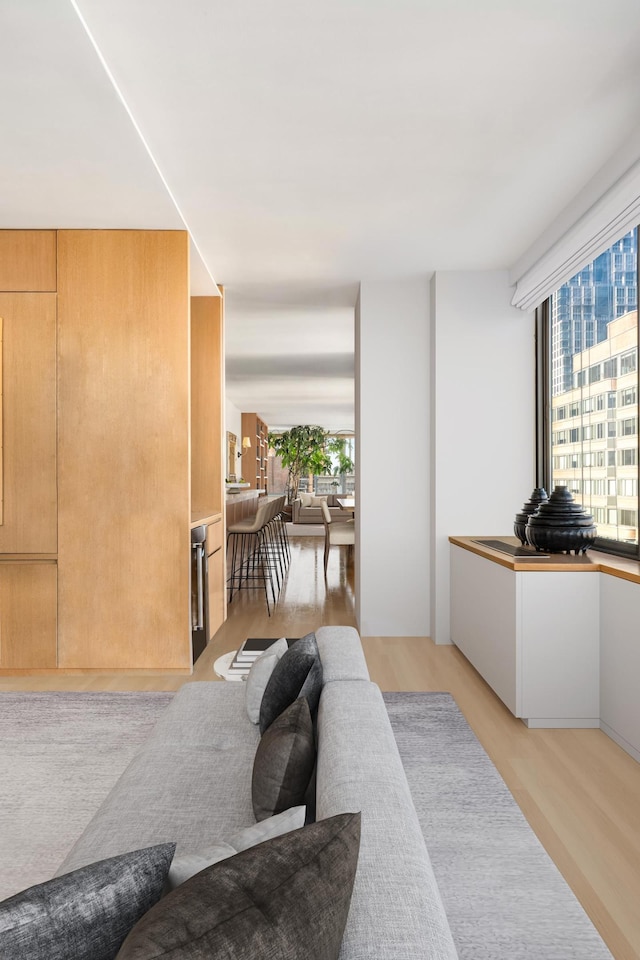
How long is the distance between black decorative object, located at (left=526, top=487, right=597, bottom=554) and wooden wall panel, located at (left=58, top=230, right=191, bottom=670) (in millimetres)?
2091

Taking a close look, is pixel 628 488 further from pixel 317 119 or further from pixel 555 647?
pixel 317 119

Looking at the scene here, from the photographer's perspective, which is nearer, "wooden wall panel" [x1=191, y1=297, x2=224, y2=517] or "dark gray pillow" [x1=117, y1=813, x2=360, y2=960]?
"dark gray pillow" [x1=117, y1=813, x2=360, y2=960]

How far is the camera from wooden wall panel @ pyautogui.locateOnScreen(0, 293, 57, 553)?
412 cm

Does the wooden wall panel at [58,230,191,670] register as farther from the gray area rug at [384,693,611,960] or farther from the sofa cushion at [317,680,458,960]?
the sofa cushion at [317,680,458,960]

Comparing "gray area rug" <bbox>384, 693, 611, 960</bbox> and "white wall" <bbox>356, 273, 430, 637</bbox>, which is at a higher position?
"white wall" <bbox>356, 273, 430, 637</bbox>

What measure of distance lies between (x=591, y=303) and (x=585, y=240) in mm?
590

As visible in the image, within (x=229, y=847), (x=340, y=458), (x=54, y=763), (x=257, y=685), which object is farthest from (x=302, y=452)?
(x=229, y=847)

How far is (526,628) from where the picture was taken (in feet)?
10.9

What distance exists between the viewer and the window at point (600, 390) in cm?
360

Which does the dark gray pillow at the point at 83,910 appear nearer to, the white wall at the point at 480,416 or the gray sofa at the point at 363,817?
the gray sofa at the point at 363,817

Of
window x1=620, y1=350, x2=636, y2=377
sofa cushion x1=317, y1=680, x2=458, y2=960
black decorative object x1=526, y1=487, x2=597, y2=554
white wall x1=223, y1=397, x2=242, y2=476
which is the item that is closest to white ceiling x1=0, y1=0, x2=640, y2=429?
window x1=620, y1=350, x2=636, y2=377

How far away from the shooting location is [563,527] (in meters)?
3.69

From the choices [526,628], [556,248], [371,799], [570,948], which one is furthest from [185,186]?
[570,948]

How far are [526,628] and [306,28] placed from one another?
269 centimetres
